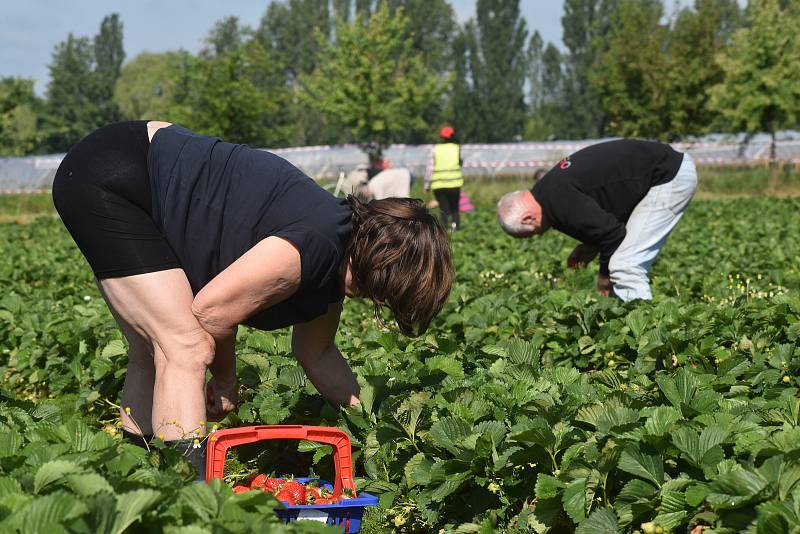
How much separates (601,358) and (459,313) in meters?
1.22

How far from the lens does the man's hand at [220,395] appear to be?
3623 millimetres

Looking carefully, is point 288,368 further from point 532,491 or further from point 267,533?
point 267,533

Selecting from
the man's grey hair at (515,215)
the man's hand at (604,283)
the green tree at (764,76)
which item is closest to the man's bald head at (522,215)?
the man's grey hair at (515,215)

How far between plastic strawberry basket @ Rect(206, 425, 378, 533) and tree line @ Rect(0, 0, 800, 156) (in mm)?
29018

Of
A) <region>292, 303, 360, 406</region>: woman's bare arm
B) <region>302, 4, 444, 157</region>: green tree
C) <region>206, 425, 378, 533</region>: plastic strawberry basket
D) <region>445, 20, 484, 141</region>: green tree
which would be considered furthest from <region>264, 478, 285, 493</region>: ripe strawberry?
<region>445, 20, 484, 141</region>: green tree

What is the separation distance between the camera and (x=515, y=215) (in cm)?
566

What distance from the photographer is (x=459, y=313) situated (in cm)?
590

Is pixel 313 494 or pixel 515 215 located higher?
pixel 515 215

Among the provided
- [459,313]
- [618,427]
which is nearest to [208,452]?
[618,427]

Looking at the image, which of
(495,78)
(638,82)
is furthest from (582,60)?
(638,82)

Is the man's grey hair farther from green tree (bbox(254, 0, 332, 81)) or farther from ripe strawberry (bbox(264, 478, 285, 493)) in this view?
green tree (bbox(254, 0, 332, 81))

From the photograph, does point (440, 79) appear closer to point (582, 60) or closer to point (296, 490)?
point (582, 60)

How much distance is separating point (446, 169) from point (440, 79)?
134 ft

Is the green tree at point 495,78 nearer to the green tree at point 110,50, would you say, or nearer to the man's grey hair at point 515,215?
the green tree at point 110,50
